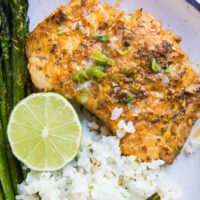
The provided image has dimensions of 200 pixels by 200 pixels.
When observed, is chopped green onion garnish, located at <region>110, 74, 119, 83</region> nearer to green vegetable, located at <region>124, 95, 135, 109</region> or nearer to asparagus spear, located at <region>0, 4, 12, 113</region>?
green vegetable, located at <region>124, 95, 135, 109</region>

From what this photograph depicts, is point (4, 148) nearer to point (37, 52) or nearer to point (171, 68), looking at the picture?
point (37, 52)

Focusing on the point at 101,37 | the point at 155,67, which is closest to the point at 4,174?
the point at 101,37

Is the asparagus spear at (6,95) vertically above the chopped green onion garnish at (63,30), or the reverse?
the chopped green onion garnish at (63,30)

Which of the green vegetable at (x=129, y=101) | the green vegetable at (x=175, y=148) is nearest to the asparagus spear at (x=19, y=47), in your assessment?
the green vegetable at (x=129, y=101)

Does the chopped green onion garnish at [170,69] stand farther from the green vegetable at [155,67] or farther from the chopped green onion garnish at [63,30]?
the chopped green onion garnish at [63,30]

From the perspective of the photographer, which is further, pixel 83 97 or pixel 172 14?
pixel 172 14

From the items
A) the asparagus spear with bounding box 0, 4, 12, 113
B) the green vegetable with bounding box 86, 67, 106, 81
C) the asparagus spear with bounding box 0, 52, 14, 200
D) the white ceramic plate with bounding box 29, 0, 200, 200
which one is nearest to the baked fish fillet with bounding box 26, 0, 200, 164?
the green vegetable with bounding box 86, 67, 106, 81

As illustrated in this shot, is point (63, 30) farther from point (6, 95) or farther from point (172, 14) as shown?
point (172, 14)
